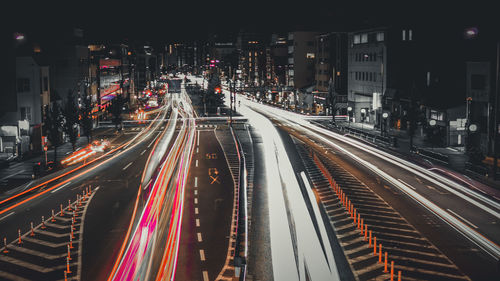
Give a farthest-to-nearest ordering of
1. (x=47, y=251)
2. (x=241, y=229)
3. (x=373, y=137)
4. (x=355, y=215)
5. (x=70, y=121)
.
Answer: (x=373, y=137)
(x=70, y=121)
(x=355, y=215)
(x=241, y=229)
(x=47, y=251)

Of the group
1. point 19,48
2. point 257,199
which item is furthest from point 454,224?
point 19,48

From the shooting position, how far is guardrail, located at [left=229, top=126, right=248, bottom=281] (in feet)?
61.5

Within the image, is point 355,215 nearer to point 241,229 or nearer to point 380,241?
point 380,241

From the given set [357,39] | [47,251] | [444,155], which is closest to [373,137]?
[444,155]

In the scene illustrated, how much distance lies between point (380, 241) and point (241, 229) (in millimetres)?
6591

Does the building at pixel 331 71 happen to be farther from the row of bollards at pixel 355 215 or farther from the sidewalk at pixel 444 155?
the row of bollards at pixel 355 215

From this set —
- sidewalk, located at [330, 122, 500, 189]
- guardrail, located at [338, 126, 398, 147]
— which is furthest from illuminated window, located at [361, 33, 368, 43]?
sidewalk, located at [330, 122, 500, 189]

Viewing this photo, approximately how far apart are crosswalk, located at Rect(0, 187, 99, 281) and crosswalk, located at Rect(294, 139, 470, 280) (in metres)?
11.7

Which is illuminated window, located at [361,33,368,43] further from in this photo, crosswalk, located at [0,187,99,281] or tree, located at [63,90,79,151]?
crosswalk, located at [0,187,99,281]

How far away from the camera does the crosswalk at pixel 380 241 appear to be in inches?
778

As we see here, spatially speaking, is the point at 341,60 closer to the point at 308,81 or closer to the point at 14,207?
the point at 308,81

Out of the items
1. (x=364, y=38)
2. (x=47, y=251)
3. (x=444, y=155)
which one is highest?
(x=364, y=38)

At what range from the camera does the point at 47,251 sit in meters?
23.0

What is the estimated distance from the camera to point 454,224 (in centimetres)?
2625
